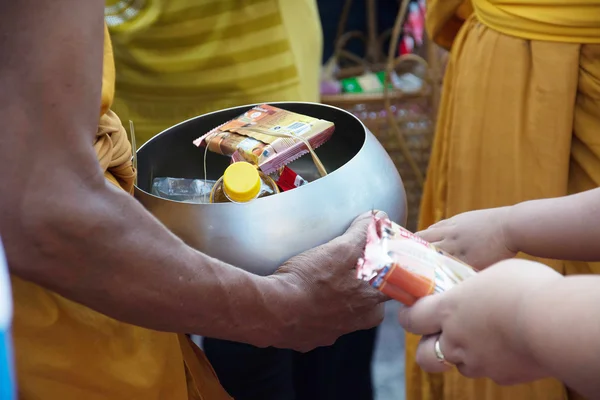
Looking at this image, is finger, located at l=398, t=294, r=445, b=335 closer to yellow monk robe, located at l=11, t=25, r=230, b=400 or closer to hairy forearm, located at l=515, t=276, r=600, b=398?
hairy forearm, located at l=515, t=276, r=600, b=398

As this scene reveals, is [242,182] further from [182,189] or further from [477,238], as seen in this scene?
[477,238]

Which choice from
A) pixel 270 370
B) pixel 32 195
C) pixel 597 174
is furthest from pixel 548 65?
pixel 32 195

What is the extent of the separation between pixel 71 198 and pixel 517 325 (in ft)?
1.12

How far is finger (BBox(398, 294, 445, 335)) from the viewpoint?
0.59 meters

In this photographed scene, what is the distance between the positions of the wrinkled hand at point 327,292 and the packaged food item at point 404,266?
2.3 inches

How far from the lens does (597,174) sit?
37.5 inches

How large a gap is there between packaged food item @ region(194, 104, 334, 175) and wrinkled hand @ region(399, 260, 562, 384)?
0.21m

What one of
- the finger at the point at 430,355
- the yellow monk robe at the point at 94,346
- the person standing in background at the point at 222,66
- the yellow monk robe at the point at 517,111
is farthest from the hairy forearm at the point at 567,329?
the person standing in background at the point at 222,66

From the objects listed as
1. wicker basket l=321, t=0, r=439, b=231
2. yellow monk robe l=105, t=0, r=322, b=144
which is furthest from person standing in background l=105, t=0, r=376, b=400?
wicker basket l=321, t=0, r=439, b=231

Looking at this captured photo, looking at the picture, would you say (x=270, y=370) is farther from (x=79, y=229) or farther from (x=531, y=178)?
(x=79, y=229)

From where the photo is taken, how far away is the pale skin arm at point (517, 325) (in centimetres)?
48

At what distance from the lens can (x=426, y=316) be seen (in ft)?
1.96

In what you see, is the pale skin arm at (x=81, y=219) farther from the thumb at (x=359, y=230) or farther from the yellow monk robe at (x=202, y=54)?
the yellow monk robe at (x=202, y=54)

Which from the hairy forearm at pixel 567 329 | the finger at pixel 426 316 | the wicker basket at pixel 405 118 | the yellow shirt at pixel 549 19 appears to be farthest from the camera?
the wicker basket at pixel 405 118
